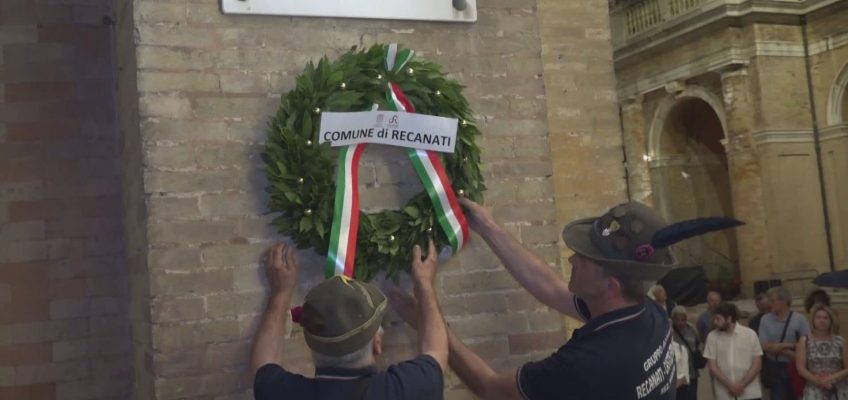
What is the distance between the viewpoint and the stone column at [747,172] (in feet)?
51.2

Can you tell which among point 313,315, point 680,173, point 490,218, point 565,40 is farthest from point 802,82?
point 313,315

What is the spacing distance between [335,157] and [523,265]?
839 mm

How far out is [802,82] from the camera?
1568 centimetres

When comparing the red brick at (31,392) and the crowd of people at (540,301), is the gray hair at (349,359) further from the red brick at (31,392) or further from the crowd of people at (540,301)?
the red brick at (31,392)

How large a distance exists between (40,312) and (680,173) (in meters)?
16.2

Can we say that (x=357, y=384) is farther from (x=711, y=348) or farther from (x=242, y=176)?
(x=711, y=348)

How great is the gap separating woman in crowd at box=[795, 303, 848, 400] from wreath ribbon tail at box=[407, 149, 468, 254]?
408 cm

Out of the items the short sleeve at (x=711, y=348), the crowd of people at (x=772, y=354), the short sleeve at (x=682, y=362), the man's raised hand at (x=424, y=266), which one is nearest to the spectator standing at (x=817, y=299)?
the crowd of people at (x=772, y=354)

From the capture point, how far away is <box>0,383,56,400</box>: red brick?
391cm

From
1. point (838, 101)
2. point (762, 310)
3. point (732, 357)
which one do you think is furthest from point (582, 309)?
point (838, 101)

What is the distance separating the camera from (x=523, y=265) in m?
3.33

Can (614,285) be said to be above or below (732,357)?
above

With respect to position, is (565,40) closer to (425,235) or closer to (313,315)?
(425,235)

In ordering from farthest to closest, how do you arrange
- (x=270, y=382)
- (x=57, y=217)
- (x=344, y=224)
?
(x=57, y=217), (x=344, y=224), (x=270, y=382)
